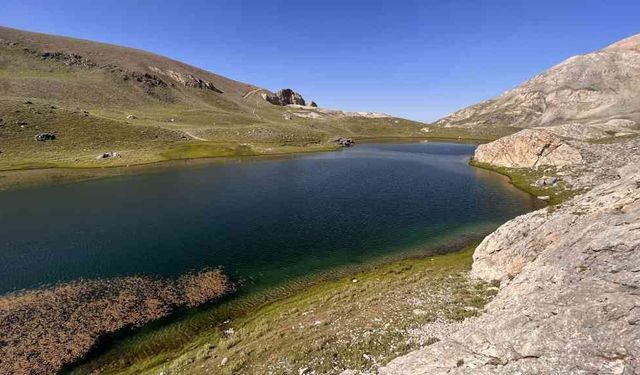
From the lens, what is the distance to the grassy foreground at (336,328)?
2200cm

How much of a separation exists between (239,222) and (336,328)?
1387 inches

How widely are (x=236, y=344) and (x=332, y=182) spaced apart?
216 feet

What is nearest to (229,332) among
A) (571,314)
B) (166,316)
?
(166,316)

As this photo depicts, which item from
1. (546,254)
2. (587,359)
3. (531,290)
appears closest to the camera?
(587,359)

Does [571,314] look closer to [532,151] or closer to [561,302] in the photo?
[561,302]

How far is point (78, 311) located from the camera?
106ft

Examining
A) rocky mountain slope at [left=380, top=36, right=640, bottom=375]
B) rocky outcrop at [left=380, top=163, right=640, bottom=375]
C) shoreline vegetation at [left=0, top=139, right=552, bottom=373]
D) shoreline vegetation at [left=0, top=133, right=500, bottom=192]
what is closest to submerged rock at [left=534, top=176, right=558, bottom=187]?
shoreline vegetation at [left=0, top=139, right=552, bottom=373]

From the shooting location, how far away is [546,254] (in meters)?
24.3

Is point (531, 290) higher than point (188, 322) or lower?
higher

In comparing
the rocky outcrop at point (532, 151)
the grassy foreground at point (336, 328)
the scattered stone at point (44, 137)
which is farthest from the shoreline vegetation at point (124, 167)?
the grassy foreground at point (336, 328)

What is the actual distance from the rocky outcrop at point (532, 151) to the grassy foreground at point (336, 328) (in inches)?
2658

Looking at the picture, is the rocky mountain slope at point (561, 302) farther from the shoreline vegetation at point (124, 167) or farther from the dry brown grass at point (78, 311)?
the shoreline vegetation at point (124, 167)

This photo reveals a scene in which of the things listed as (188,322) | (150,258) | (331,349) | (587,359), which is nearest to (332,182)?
(150,258)

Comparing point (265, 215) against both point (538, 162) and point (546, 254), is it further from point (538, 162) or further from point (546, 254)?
point (538, 162)
